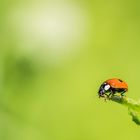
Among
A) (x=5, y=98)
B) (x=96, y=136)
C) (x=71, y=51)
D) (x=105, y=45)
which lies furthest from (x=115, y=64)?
(x=5, y=98)

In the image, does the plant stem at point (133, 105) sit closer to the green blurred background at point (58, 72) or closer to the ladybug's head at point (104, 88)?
the ladybug's head at point (104, 88)

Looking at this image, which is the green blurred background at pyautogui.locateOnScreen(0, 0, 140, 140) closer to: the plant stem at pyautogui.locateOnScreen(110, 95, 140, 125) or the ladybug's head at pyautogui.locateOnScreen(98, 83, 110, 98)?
the ladybug's head at pyautogui.locateOnScreen(98, 83, 110, 98)

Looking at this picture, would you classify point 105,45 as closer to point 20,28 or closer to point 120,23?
point 120,23

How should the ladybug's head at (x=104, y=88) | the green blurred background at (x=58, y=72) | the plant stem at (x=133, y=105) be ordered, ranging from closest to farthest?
the plant stem at (x=133, y=105)
the ladybug's head at (x=104, y=88)
the green blurred background at (x=58, y=72)

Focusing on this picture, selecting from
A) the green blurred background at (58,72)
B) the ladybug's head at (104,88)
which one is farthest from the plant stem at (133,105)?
the green blurred background at (58,72)

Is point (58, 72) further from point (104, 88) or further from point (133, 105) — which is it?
point (133, 105)

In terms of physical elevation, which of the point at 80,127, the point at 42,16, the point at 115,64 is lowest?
the point at 80,127

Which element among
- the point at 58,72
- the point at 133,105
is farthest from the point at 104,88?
the point at 58,72

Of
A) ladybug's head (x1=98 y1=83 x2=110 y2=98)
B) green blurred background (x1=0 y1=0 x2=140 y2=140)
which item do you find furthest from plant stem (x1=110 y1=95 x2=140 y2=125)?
green blurred background (x1=0 y1=0 x2=140 y2=140)
